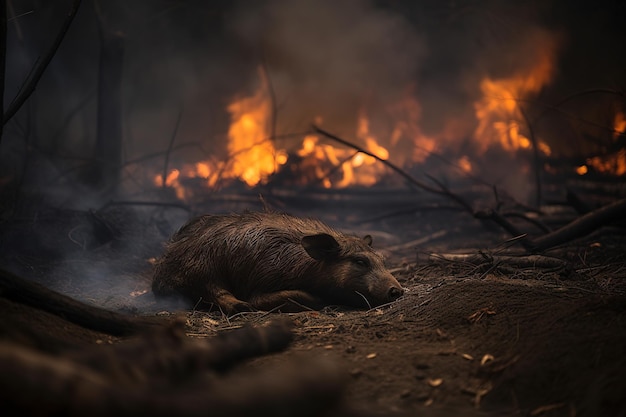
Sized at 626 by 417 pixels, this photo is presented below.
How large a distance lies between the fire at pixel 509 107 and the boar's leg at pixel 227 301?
39.8ft

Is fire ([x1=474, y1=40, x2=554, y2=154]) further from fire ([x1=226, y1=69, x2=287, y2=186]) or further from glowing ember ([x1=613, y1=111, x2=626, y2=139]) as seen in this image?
fire ([x1=226, y1=69, x2=287, y2=186])

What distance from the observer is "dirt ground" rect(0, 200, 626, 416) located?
2762 millimetres

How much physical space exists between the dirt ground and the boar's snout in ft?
0.28

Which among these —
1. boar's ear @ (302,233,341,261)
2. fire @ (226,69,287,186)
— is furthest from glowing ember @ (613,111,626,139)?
boar's ear @ (302,233,341,261)

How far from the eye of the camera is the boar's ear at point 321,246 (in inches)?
207

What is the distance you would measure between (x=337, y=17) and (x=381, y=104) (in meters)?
3.19

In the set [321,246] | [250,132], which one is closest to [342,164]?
[250,132]

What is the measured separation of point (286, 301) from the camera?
511 centimetres

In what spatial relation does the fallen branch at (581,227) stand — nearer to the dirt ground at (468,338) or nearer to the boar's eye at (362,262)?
the dirt ground at (468,338)

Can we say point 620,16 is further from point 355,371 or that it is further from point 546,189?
point 355,371

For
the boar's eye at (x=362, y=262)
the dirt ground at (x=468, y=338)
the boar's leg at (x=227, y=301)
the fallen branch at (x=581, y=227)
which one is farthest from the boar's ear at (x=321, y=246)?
the fallen branch at (x=581, y=227)

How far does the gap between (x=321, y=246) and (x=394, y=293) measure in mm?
867

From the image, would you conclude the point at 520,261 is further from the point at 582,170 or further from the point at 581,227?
the point at 582,170

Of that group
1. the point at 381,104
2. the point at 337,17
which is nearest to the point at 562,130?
the point at 381,104
